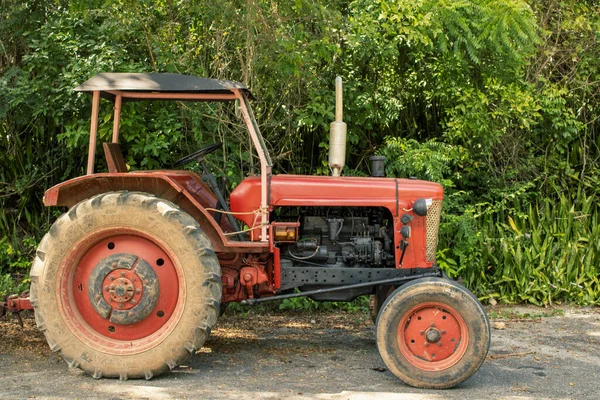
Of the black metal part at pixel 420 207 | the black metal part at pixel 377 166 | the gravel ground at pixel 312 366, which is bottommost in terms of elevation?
the gravel ground at pixel 312 366

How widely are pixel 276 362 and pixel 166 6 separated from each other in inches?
160

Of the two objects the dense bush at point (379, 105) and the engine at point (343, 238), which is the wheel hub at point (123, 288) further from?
the dense bush at point (379, 105)

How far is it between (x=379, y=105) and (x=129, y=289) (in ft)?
13.5

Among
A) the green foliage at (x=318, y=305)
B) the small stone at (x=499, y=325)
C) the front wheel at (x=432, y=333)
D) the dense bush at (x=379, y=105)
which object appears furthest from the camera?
the green foliage at (x=318, y=305)

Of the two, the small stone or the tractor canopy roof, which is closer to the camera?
the tractor canopy roof

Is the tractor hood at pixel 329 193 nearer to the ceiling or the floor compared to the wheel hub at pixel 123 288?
nearer to the ceiling

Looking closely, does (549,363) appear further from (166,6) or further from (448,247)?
(166,6)

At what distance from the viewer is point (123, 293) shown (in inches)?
222

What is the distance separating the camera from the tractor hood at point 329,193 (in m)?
6.04

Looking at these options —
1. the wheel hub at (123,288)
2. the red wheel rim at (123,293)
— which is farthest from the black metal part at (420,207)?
the wheel hub at (123,288)

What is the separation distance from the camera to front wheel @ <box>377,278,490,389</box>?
18.0 ft

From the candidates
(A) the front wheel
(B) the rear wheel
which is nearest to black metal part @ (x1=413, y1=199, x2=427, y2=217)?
(A) the front wheel

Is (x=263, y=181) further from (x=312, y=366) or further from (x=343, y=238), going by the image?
(x=312, y=366)

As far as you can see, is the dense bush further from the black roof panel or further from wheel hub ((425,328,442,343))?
wheel hub ((425,328,442,343))
